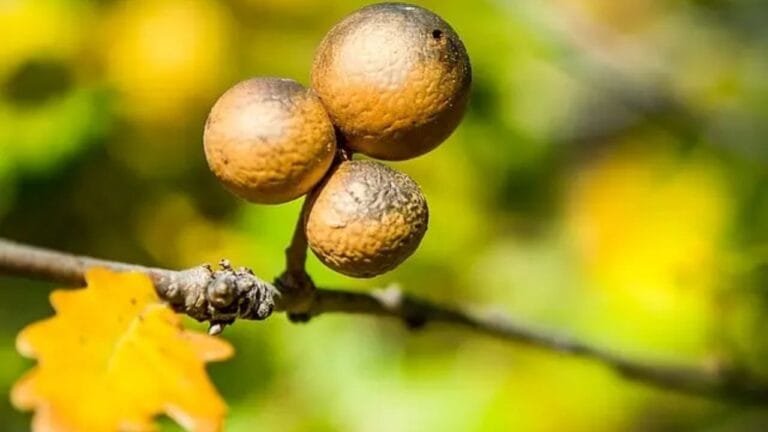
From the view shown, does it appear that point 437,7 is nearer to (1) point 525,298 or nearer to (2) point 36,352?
(1) point 525,298

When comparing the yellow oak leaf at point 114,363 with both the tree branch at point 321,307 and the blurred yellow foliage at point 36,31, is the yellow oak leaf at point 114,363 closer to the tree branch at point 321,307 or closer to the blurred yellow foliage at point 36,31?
the tree branch at point 321,307

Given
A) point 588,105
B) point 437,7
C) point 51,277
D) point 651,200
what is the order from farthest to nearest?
point 588,105, point 651,200, point 437,7, point 51,277

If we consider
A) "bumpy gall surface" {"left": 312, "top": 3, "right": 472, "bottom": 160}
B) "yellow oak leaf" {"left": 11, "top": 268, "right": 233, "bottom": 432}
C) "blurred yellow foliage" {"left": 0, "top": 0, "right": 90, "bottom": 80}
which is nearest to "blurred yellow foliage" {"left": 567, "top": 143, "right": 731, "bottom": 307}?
"blurred yellow foliage" {"left": 0, "top": 0, "right": 90, "bottom": 80}

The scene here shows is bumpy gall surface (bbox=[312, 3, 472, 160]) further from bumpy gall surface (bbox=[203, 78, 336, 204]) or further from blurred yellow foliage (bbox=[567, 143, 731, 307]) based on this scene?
blurred yellow foliage (bbox=[567, 143, 731, 307])

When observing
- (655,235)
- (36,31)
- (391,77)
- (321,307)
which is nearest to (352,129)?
(391,77)

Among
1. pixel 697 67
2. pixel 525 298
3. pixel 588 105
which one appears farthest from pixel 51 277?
pixel 588 105

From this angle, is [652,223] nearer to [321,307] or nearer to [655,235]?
[655,235]
